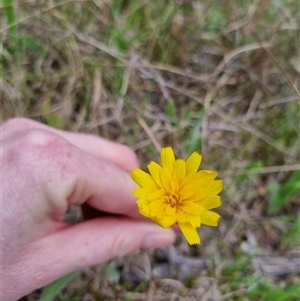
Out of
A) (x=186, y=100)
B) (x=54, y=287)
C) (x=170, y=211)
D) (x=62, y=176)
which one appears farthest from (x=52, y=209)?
(x=186, y=100)

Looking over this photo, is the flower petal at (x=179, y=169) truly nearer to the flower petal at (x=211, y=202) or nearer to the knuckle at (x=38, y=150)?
the flower petal at (x=211, y=202)

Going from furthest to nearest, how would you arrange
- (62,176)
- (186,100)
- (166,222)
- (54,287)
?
(186,100) < (54,287) < (62,176) < (166,222)

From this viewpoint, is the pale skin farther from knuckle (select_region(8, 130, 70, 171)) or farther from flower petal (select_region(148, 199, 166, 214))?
flower petal (select_region(148, 199, 166, 214))

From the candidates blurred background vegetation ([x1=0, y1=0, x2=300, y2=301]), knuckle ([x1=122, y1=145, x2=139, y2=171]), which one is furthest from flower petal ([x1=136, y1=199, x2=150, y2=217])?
blurred background vegetation ([x1=0, y1=0, x2=300, y2=301])

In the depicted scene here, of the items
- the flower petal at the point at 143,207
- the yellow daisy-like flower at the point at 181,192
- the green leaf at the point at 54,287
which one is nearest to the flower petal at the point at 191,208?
the yellow daisy-like flower at the point at 181,192

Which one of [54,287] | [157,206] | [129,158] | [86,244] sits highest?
Result: [157,206]

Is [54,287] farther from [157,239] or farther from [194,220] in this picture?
[194,220]
